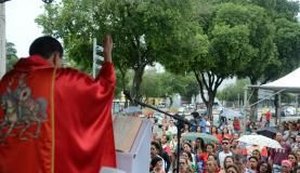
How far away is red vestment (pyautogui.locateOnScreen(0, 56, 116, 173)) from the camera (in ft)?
10.8

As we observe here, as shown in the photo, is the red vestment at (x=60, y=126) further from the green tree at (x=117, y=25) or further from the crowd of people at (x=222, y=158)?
the green tree at (x=117, y=25)

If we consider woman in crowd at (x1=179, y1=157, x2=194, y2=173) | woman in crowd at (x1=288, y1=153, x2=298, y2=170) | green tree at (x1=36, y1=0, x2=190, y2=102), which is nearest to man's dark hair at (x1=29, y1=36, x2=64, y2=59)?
woman in crowd at (x1=179, y1=157, x2=194, y2=173)

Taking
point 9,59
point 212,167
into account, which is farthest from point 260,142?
point 9,59

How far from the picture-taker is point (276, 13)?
45.0 metres

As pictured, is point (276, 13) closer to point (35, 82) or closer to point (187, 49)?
point (187, 49)

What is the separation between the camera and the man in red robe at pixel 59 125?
10.8 ft

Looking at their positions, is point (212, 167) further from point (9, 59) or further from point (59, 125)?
point (9, 59)

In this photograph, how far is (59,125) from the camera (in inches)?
130

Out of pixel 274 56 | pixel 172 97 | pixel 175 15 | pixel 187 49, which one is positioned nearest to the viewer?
pixel 175 15

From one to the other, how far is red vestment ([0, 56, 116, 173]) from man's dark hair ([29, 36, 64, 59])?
11 centimetres

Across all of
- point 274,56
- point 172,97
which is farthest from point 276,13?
point 172,97

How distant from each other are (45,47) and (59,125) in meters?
0.49

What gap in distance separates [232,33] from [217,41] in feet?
3.41

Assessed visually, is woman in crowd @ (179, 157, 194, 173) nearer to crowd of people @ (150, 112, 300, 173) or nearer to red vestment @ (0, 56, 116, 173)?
crowd of people @ (150, 112, 300, 173)
